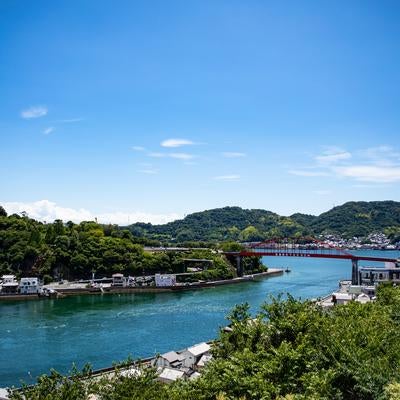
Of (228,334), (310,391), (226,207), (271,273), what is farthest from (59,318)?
(226,207)

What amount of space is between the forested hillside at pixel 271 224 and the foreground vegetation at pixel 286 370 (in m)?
89.1

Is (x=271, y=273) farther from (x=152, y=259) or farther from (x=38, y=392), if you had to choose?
(x=38, y=392)

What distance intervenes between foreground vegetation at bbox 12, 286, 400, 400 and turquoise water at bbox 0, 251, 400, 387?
7949mm

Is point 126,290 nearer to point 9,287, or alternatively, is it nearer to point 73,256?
point 73,256

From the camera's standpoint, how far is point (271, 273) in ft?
167

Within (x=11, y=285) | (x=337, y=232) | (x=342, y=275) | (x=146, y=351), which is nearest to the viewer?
(x=146, y=351)

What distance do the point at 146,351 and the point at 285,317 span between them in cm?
896

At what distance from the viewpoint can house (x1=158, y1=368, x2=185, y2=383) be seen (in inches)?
560

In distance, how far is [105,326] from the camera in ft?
78.2

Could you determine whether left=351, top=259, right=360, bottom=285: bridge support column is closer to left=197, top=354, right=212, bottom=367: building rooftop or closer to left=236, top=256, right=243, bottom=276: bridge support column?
left=236, top=256, right=243, bottom=276: bridge support column

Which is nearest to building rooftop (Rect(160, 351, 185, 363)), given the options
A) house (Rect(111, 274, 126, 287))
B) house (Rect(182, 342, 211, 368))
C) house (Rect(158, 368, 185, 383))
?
house (Rect(182, 342, 211, 368))

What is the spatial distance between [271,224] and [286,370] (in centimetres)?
11141

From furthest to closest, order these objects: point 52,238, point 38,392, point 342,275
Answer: point 342,275 → point 52,238 → point 38,392

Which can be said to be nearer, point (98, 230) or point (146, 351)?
point (146, 351)
